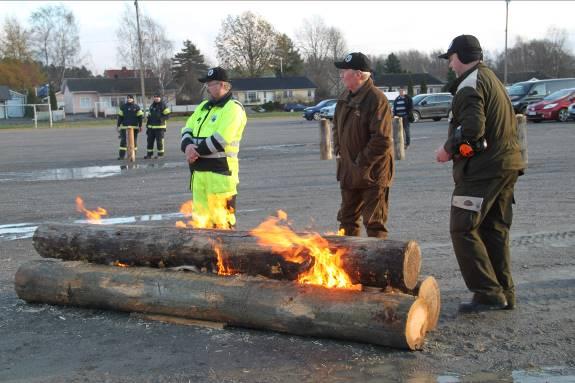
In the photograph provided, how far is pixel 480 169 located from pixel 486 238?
24.1 inches

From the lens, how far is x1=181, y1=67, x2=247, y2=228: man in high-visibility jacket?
5688 mm

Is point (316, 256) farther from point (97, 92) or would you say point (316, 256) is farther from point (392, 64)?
point (392, 64)

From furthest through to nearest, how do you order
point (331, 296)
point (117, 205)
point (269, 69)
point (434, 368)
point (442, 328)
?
1. point (269, 69)
2. point (117, 205)
3. point (442, 328)
4. point (331, 296)
5. point (434, 368)

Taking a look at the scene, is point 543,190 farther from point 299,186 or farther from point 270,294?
point 270,294

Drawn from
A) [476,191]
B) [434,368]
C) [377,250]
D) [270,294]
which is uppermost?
[476,191]

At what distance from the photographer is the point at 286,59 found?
3969 inches

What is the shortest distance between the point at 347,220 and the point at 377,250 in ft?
4.10

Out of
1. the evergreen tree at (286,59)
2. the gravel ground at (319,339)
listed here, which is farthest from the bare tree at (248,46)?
the gravel ground at (319,339)

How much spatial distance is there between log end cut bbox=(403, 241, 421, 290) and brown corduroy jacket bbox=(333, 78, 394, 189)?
1.11 metres

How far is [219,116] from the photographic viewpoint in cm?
573

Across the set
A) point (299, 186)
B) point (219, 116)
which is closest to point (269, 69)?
point (299, 186)

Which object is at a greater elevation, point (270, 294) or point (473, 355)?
point (270, 294)

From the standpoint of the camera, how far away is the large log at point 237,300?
4230 mm

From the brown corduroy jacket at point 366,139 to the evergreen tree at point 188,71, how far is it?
7829cm
